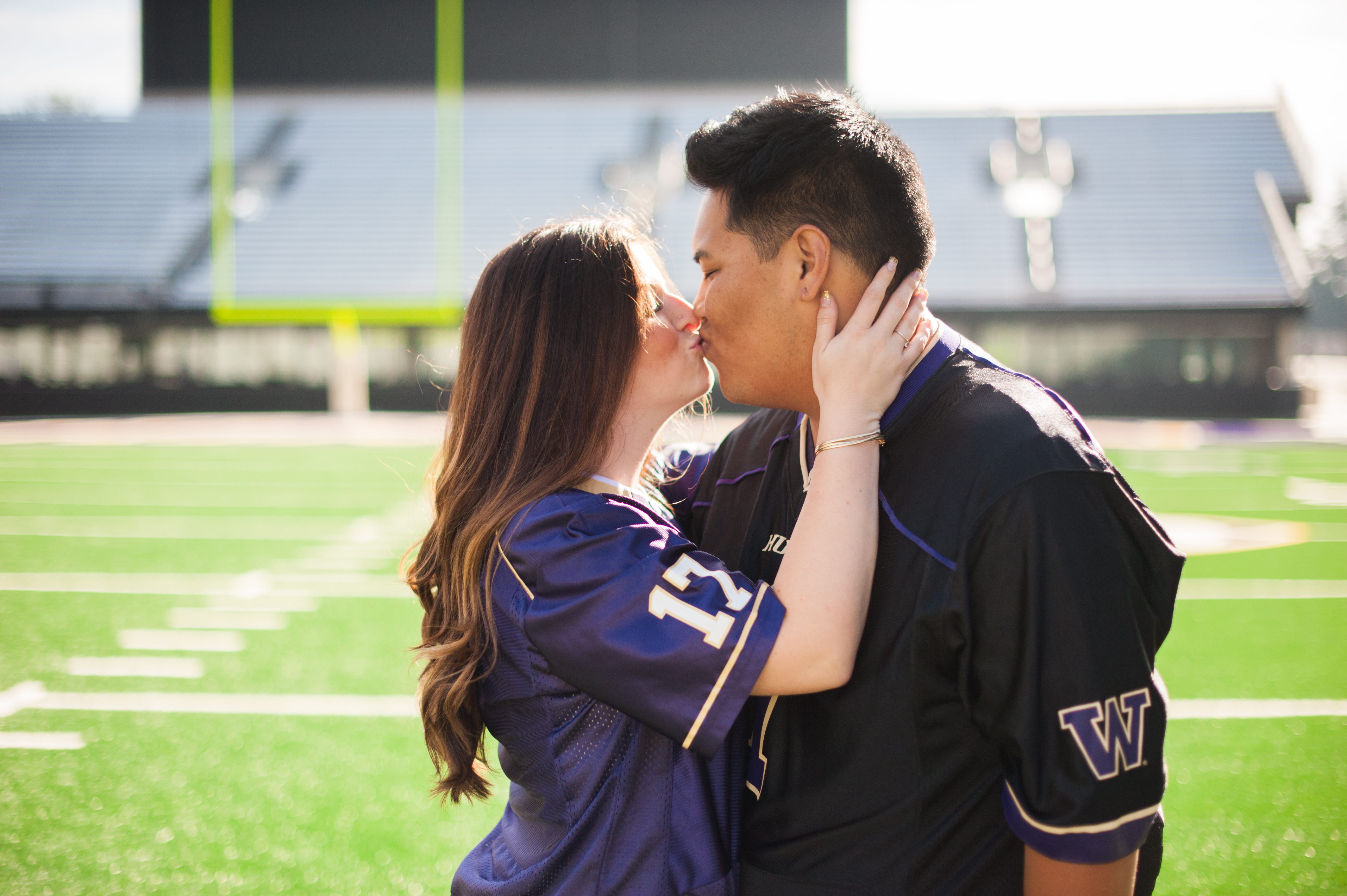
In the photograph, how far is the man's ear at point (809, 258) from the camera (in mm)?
1486

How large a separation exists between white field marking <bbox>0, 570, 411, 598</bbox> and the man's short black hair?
478cm

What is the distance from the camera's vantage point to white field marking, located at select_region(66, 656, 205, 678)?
4508 millimetres

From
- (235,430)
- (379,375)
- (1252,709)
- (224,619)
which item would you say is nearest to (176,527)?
(224,619)

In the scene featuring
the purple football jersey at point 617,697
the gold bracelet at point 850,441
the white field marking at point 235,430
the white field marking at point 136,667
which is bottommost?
the white field marking at point 235,430

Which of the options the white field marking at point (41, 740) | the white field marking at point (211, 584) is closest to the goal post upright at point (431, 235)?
the white field marking at point (211, 584)

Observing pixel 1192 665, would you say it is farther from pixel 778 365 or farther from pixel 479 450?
pixel 479 450

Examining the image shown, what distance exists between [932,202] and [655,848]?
22.5 m

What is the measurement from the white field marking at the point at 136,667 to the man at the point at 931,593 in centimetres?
395

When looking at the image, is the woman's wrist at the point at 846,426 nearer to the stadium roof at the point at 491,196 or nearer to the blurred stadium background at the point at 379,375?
the blurred stadium background at the point at 379,375

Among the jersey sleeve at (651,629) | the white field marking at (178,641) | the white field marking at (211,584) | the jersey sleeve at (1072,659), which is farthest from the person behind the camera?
the white field marking at (211,584)

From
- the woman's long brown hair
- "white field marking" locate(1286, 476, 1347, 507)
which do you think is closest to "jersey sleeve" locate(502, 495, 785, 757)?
the woman's long brown hair

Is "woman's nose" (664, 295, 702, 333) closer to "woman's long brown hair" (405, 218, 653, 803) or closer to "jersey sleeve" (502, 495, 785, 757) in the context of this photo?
"woman's long brown hair" (405, 218, 653, 803)

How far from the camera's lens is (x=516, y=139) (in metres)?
25.2

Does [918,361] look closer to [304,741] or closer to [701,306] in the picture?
[701,306]
